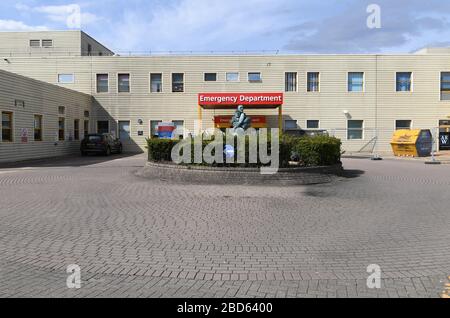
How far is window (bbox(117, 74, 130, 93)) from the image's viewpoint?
32.6m

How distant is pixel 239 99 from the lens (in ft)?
94.1

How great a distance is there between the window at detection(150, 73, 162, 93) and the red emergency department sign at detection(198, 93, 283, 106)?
5.17 m

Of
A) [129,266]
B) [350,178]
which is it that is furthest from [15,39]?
[129,266]

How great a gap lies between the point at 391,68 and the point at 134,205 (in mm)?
28512

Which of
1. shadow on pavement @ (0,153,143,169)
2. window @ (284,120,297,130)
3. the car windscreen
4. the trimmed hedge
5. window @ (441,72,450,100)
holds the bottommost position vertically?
shadow on pavement @ (0,153,143,169)

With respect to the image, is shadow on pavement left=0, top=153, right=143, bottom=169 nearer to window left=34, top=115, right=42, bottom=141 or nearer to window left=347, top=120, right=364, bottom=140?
window left=34, top=115, right=42, bottom=141

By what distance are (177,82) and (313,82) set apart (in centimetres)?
1058

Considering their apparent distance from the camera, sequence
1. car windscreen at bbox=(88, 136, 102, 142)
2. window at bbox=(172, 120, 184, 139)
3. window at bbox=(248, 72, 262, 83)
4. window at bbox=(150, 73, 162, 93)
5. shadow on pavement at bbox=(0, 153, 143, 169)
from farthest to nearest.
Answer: window at bbox=(150, 73, 162, 93), window at bbox=(248, 72, 262, 83), window at bbox=(172, 120, 184, 139), car windscreen at bbox=(88, 136, 102, 142), shadow on pavement at bbox=(0, 153, 143, 169)

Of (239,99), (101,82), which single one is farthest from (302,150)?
(101,82)

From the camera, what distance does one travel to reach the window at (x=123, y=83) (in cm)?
3256

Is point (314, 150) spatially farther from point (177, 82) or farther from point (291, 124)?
point (177, 82)

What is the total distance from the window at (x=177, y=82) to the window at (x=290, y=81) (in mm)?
8063

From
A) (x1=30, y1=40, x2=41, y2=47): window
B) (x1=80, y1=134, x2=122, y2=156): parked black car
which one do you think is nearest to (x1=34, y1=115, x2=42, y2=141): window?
(x1=80, y1=134, x2=122, y2=156): parked black car

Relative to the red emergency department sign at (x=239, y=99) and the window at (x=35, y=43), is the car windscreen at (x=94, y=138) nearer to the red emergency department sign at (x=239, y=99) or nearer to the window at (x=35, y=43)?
the red emergency department sign at (x=239, y=99)
